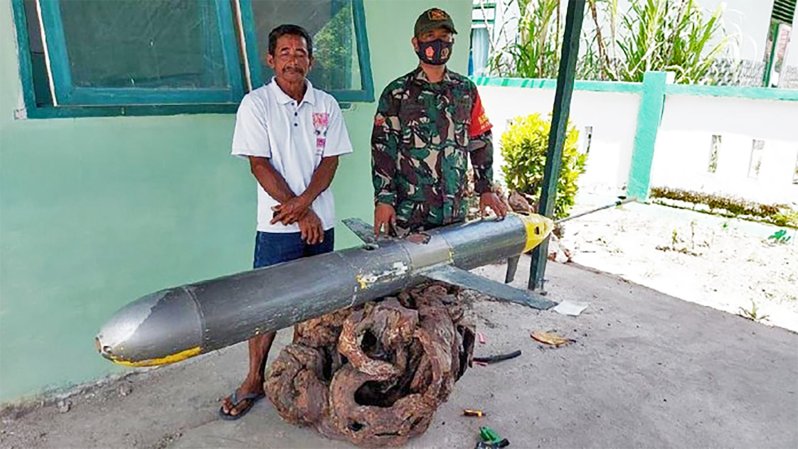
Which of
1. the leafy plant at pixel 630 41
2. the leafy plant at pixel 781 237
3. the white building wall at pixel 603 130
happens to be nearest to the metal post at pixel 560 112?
the white building wall at pixel 603 130

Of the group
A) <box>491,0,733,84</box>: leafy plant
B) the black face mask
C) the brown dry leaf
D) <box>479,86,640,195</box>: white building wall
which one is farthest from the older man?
<box>491,0,733,84</box>: leafy plant

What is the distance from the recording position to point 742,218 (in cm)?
624

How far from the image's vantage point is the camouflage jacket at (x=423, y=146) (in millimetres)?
2682

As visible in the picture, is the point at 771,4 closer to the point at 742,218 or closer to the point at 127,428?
the point at 742,218

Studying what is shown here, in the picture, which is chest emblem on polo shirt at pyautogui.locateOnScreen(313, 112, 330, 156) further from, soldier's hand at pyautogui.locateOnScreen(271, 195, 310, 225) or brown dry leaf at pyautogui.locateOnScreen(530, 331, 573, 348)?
brown dry leaf at pyautogui.locateOnScreen(530, 331, 573, 348)

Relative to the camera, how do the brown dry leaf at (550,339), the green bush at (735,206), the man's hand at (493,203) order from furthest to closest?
the green bush at (735,206)
the brown dry leaf at (550,339)
the man's hand at (493,203)

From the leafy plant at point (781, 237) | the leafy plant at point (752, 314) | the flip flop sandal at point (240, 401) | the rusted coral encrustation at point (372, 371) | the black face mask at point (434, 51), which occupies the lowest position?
the leafy plant at point (752, 314)

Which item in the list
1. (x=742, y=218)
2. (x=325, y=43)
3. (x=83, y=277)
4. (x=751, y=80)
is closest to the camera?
(x=83, y=277)

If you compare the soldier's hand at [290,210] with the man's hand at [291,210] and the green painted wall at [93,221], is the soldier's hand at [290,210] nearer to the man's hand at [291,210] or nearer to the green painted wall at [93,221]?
the man's hand at [291,210]

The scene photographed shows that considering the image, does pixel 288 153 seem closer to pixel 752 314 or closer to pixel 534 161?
pixel 752 314

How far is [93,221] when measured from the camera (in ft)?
8.65

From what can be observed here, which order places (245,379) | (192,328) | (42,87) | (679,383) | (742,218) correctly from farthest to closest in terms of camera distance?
(742,218), (679,383), (245,379), (42,87), (192,328)

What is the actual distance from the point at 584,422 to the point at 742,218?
15.1 ft

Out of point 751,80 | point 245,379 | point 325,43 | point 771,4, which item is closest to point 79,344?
point 245,379
